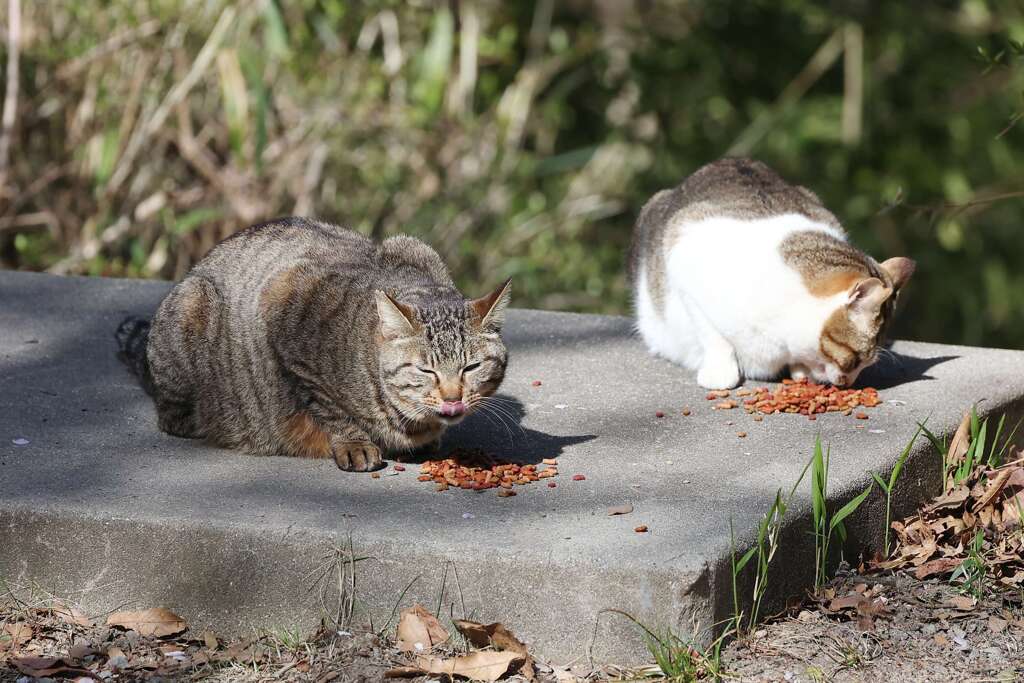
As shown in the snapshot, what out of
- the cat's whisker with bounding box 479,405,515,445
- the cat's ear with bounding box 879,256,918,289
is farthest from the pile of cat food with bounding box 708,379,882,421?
the cat's whisker with bounding box 479,405,515,445

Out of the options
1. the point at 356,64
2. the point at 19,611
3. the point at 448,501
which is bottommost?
the point at 19,611

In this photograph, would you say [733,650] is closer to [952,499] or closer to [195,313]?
[952,499]

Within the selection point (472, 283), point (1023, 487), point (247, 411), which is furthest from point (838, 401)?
point (472, 283)

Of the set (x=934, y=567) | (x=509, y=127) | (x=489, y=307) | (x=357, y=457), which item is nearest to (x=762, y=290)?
(x=489, y=307)

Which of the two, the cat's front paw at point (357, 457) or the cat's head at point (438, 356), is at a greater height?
the cat's head at point (438, 356)

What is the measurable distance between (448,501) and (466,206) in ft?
13.9

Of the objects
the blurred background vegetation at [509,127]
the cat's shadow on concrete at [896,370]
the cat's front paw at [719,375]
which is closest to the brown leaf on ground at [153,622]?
the cat's front paw at [719,375]

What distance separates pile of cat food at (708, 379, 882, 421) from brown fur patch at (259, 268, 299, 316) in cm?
130

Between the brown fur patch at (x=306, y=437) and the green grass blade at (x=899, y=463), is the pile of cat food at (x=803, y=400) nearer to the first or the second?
the green grass blade at (x=899, y=463)

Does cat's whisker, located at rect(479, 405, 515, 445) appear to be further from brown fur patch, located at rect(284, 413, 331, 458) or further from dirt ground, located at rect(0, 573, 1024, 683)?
dirt ground, located at rect(0, 573, 1024, 683)

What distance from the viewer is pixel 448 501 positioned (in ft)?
9.68

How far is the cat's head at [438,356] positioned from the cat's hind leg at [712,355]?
3.25 feet

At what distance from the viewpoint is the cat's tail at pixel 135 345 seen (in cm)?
387

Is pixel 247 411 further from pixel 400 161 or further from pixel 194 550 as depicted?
pixel 400 161
